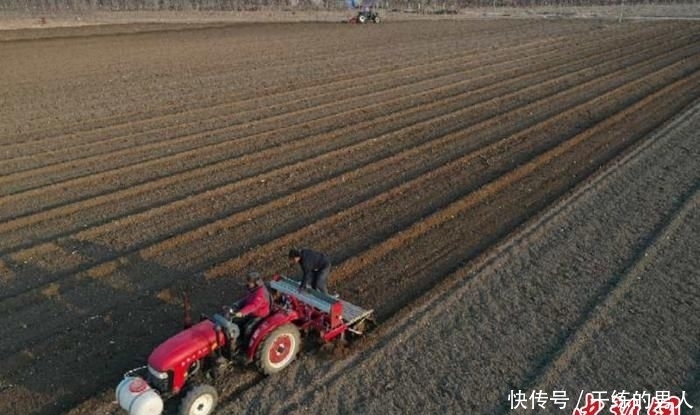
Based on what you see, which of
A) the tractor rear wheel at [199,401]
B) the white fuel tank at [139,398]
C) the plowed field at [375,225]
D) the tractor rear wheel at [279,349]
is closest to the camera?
the white fuel tank at [139,398]

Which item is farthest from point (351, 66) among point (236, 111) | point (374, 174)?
point (374, 174)

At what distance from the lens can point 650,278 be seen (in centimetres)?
994

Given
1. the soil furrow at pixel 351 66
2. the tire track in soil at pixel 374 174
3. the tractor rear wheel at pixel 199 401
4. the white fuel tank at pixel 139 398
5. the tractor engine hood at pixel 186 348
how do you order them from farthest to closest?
1. the soil furrow at pixel 351 66
2. the tire track in soil at pixel 374 174
3. the tractor engine hood at pixel 186 348
4. the tractor rear wheel at pixel 199 401
5. the white fuel tank at pixel 139 398

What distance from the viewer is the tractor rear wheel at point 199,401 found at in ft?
21.8

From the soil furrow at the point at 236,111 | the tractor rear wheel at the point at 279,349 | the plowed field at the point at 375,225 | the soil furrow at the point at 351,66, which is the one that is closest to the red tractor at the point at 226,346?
the tractor rear wheel at the point at 279,349

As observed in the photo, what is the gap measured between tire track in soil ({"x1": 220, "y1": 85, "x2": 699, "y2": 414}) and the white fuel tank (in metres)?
0.90

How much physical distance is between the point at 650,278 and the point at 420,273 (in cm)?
356

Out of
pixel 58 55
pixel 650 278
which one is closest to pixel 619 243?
pixel 650 278

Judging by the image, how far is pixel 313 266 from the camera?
816 cm

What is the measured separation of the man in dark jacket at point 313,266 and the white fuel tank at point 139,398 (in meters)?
2.34

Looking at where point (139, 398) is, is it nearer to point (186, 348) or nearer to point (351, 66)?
point (186, 348)

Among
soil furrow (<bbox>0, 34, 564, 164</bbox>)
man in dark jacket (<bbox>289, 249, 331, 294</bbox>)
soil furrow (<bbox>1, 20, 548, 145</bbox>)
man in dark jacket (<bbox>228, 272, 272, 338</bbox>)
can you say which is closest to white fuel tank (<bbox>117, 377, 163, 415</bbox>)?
man in dark jacket (<bbox>228, 272, 272, 338</bbox>)

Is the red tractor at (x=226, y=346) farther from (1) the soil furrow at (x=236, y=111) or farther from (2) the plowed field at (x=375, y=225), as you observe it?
(1) the soil furrow at (x=236, y=111)

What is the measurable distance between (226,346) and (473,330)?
3.37 metres
